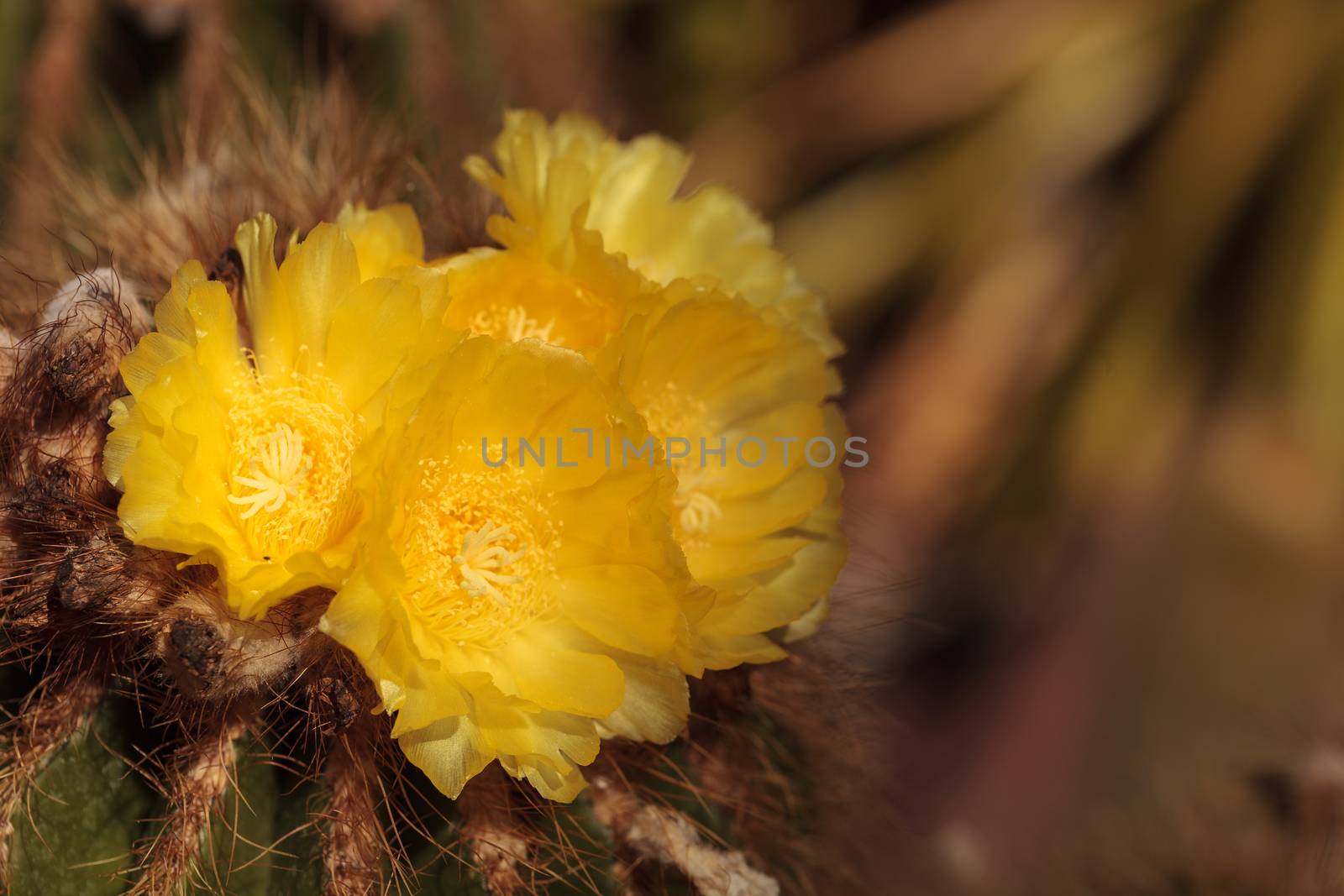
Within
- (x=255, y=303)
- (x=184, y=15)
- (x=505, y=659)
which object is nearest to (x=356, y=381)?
(x=255, y=303)

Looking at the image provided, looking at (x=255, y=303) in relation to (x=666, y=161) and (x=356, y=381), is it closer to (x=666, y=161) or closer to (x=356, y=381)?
(x=356, y=381)

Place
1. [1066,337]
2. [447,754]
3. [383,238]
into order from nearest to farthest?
[447,754] < [383,238] < [1066,337]

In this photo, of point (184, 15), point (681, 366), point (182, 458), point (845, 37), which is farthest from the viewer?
point (845, 37)

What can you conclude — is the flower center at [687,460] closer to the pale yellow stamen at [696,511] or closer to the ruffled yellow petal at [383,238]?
A: the pale yellow stamen at [696,511]

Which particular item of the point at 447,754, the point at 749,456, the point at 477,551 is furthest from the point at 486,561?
the point at 749,456

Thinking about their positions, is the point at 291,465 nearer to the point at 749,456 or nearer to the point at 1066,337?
the point at 749,456
